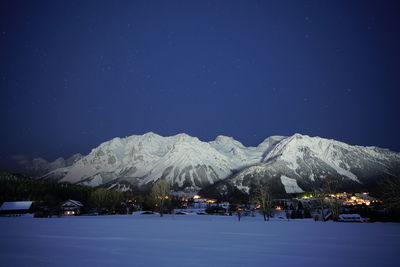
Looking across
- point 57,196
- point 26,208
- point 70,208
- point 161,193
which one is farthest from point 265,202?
point 57,196

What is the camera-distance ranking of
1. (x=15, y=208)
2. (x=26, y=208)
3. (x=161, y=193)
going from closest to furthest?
(x=161, y=193)
(x=15, y=208)
(x=26, y=208)

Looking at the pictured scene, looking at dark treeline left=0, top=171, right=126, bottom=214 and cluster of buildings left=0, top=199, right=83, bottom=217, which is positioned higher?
dark treeline left=0, top=171, right=126, bottom=214

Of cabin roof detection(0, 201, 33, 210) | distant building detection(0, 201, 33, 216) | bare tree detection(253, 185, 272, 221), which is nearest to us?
bare tree detection(253, 185, 272, 221)

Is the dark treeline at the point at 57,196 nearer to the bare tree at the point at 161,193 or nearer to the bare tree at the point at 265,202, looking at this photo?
the bare tree at the point at 161,193

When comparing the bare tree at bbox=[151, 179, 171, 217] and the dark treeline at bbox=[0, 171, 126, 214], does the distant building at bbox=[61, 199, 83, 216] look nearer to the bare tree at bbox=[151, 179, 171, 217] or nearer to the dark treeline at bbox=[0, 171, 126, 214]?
the dark treeline at bbox=[0, 171, 126, 214]

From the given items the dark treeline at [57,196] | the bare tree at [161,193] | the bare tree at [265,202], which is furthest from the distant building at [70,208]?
the bare tree at [265,202]

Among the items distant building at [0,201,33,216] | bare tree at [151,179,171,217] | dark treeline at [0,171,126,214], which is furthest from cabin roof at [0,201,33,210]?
bare tree at [151,179,171,217]

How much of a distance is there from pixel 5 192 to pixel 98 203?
6305 centimetres

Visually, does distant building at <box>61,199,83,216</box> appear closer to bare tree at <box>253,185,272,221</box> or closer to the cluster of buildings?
the cluster of buildings

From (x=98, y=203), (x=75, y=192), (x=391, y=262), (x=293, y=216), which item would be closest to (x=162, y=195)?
(x=98, y=203)

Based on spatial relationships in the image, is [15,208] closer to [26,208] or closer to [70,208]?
[26,208]

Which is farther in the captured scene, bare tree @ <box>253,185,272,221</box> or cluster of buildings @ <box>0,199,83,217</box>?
cluster of buildings @ <box>0,199,83,217</box>

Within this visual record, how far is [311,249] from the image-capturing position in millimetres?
25719

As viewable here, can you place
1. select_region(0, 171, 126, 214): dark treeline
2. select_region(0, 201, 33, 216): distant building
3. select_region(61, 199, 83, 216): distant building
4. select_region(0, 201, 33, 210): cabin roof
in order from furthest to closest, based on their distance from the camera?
select_region(0, 171, 126, 214): dark treeline
select_region(61, 199, 83, 216): distant building
select_region(0, 201, 33, 210): cabin roof
select_region(0, 201, 33, 216): distant building
